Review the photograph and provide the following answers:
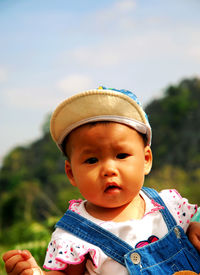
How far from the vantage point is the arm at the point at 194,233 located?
1973 mm

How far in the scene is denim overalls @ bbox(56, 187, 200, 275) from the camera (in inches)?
69.9

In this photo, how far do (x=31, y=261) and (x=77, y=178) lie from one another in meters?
0.46

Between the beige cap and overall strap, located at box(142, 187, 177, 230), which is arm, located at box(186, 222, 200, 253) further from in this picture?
the beige cap

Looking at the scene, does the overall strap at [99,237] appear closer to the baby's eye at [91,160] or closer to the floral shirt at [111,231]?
the floral shirt at [111,231]

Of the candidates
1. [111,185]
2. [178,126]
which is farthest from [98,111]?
[178,126]

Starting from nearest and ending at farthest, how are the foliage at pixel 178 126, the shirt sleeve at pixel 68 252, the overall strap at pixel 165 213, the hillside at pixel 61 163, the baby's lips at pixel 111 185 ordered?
the shirt sleeve at pixel 68 252
the baby's lips at pixel 111 185
the overall strap at pixel 165 213
the hillside at pixel 61 163
the foliage at pixel 178 126

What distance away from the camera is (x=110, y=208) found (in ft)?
6.42

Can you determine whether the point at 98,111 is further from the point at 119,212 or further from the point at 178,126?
the point at 178,126

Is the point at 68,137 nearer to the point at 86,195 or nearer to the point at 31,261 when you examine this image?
the point at 86,195

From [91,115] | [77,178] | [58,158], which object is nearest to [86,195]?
[77,178]

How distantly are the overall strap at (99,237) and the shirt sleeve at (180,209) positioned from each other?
36 centimetres

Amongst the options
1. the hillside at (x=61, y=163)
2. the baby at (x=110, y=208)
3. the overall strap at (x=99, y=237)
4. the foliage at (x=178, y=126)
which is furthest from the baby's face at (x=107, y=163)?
the foliage at (x=178, y=126)

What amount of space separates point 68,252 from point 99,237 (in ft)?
0.54

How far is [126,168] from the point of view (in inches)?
73.3
